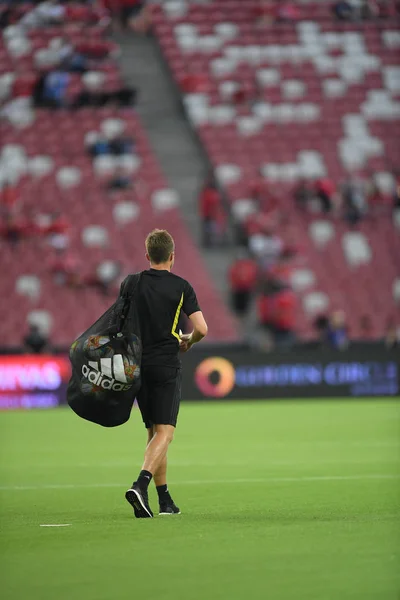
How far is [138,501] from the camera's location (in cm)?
870

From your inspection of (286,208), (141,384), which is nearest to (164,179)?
(286,208)

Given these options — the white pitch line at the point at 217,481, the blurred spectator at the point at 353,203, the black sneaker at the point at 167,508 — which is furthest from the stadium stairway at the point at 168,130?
the black sneaker at the point at 167,508

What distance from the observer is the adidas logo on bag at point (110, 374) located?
8.60m

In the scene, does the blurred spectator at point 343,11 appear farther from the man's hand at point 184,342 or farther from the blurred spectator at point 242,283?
the man's hand at point 184,342

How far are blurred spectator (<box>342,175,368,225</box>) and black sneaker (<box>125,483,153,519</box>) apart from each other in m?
24.8

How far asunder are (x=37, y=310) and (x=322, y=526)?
21507mm

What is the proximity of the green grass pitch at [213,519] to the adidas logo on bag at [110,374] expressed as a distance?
0.94 metres

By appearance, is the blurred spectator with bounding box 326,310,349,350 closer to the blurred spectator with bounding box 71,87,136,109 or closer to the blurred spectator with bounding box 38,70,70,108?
the blurred spectator with bounding box 71,87,136,109

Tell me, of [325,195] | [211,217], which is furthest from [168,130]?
[325,195]

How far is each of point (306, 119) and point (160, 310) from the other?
28.2 metres

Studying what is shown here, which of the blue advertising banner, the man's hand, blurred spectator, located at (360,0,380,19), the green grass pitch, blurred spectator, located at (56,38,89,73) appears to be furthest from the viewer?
blurred spectator, located at (360,0,380,19)

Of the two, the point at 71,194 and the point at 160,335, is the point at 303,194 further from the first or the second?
the point at 160,335

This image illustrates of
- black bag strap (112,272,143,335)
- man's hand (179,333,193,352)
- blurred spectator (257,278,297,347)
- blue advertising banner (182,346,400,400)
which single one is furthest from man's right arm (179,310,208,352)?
blurred spectator (257,278,297,347)

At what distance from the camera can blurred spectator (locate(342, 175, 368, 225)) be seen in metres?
33.2
